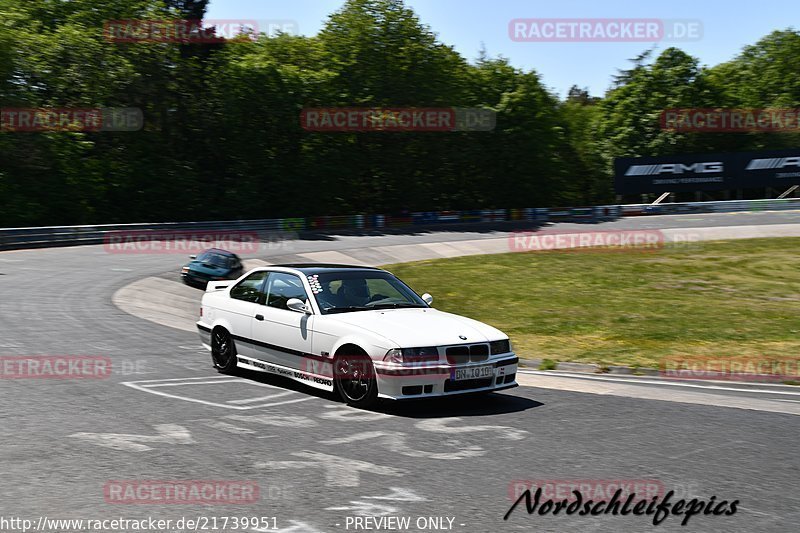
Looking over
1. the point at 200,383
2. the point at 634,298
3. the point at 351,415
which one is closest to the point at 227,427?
the point at 351,415

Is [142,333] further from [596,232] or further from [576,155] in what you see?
[576,155]

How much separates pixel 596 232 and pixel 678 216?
7131 millimetres

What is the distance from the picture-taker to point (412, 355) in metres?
8.62

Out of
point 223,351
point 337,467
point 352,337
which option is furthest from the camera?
point 223,351

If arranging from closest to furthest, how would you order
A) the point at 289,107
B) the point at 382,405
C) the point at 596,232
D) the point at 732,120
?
the point at 382,405
the point at 596,232
the point at 289,107
the point at 732,120

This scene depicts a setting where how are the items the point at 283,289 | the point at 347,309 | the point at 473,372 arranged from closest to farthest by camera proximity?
the point at 473,372 → the point at 347,309 → the point at 283,289

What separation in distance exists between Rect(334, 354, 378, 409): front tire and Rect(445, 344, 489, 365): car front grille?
2.73 feet

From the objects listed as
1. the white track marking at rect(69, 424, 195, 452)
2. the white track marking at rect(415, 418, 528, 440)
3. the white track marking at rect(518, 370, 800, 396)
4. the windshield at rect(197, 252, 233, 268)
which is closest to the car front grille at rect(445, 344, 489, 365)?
the white track marking at rect(415, 418, 528, 440)

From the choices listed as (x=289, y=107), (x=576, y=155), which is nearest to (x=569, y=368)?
(x=289, y=107)

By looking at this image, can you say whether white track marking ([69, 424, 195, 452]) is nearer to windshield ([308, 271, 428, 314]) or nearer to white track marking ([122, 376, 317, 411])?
white track marking ([122, 376, 317, 411])

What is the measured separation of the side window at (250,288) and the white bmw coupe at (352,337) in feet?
0.05

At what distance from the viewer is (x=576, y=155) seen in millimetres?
67188

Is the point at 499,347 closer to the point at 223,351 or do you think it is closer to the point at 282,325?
the point at 282,325

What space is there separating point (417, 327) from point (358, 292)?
48.6 inches
